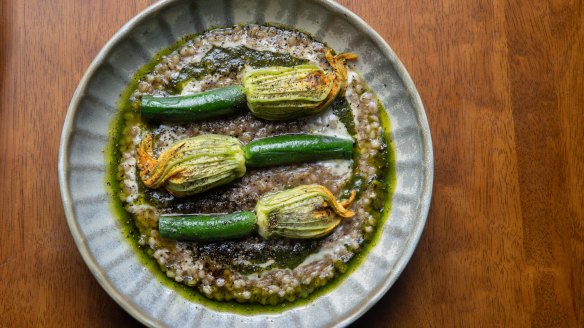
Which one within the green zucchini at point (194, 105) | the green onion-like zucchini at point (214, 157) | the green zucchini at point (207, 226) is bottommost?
the green zucchini at point (207, 226)

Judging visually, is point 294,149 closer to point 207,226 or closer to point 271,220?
point 271,220

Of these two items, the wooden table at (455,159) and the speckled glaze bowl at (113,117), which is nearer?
the speckled glaze bowl at (113,117)

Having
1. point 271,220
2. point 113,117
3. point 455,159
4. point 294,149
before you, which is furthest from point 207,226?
point 455,159

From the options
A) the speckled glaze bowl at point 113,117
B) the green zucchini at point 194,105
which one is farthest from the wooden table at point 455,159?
the green zucchini at point 194,105

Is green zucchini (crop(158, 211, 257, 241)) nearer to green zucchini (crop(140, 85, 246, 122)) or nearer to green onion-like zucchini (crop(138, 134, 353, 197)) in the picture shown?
green onion-like zucchini (crop(138, 134, 353, 197))

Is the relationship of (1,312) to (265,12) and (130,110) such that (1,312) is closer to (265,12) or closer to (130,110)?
(130,110)

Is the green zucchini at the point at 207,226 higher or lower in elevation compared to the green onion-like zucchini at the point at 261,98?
lower

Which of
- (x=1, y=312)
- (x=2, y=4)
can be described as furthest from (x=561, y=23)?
(x=1, y=312)

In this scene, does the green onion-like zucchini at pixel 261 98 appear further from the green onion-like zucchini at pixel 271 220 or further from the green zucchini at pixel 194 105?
the green onion-like zucchini at pixel 271 220

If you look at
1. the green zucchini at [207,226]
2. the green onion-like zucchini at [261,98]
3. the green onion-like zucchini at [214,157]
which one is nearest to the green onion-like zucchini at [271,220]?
the green zucchini at [207,226]
